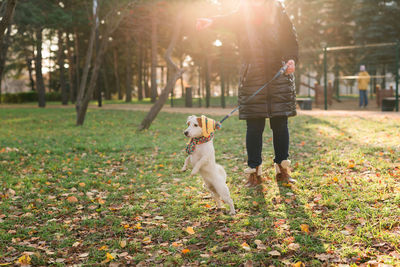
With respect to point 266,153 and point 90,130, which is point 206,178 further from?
point 90,130

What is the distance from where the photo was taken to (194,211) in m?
3.81

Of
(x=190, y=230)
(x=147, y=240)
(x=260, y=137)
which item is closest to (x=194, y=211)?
(x=190, y=230)

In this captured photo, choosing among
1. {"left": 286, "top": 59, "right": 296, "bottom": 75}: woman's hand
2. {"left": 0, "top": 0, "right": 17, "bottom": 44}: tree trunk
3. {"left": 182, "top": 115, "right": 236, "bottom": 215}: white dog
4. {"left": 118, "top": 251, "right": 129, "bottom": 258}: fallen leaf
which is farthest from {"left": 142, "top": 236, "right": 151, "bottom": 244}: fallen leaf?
{"left": 0, "top": 0, "right": 17, "bottom": 44}: tree trunk

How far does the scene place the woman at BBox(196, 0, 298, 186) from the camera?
399cm

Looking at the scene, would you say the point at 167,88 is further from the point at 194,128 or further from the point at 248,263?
the point at 248,263

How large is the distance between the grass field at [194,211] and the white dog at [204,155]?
1.08ft

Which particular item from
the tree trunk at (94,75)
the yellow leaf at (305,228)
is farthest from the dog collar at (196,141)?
the tree trunk at (94,75)

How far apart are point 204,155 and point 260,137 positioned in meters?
1.15

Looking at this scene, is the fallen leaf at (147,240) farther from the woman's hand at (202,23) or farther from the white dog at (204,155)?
the woman's hand at (202,23)

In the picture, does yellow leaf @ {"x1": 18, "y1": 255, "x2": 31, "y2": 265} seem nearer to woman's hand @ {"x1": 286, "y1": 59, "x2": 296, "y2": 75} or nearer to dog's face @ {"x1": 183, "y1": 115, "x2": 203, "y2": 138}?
dog's face @ {"x1": 183, "y1": 115, "x2": 203, "y2": 138}

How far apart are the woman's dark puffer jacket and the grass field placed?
97 cm

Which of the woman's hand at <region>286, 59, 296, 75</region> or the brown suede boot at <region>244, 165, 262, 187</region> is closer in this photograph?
the woman's hand at <region>286, 59, 296, 75</region>

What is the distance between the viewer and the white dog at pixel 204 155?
128 inches

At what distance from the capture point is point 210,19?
13.3 ft
